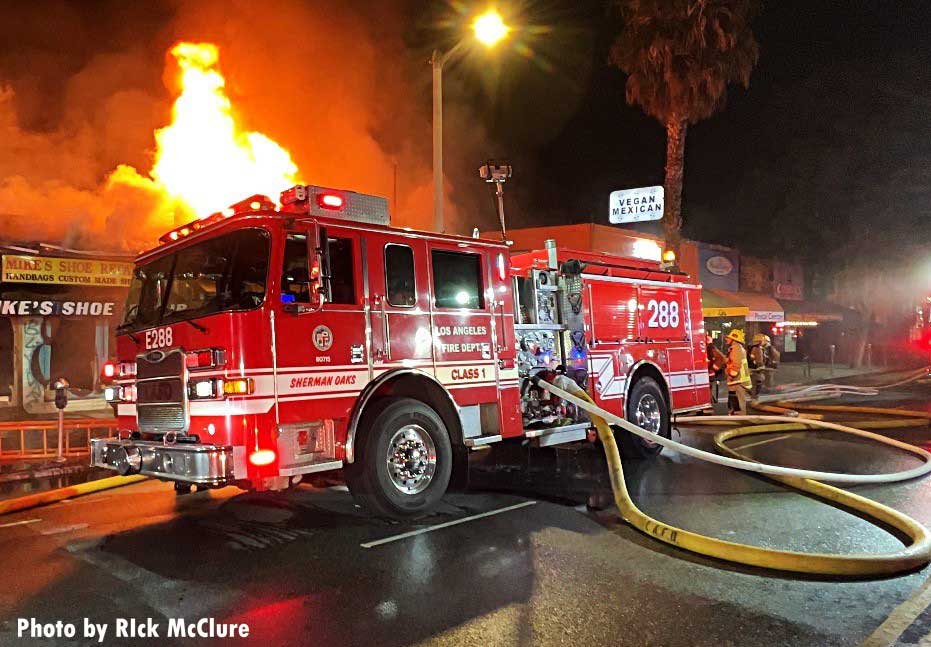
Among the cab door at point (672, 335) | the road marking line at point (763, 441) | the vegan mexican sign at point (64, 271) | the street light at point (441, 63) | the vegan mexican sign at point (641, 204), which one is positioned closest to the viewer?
the cab door at point (672, 335)

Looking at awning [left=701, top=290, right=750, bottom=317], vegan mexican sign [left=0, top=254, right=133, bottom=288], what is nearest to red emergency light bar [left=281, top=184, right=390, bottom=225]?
vegan mexican sign [left=0, top=254, right=133, bottom=288]

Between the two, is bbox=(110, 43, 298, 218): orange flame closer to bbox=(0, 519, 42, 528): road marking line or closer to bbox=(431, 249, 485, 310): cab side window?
bbox=(431, 249, 485, 310): cab side window

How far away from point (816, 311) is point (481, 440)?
32879 mm

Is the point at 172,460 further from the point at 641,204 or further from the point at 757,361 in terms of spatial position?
the point at 641,204

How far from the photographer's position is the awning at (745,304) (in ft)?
85.8

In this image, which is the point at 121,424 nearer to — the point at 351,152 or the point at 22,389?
the point at 22,389

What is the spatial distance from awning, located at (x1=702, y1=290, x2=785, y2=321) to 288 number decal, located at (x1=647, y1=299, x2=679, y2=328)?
15569 mm

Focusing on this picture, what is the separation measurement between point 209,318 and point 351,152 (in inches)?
524

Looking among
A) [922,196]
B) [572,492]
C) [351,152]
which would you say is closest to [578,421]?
[572,492]

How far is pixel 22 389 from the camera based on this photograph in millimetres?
15352

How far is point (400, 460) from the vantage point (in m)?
6.31

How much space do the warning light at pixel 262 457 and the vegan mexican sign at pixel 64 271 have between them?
1185 cm

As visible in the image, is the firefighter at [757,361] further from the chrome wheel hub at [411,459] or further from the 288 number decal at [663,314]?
the chrome wheel hub at [411,459]

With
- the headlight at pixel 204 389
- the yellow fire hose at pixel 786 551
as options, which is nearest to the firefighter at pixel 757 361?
the yellow fire hose at pixel 786 551
